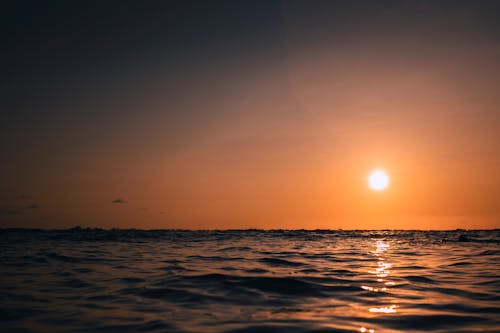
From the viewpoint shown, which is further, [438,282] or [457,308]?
[438,282]

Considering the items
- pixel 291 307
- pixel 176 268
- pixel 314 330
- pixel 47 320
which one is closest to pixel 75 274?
pixel 176 268

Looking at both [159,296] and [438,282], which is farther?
[438,282]

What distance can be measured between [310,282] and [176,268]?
5.77 meters

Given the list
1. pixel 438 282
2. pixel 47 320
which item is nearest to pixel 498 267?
pixel 438 282

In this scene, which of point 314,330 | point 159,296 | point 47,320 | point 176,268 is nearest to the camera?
point 314,330

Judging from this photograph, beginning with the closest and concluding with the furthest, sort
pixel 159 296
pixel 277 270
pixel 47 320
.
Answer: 1. pixel 47 320
2. pixel 159 296
3. pixel 277 270

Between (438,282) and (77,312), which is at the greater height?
(438,282)

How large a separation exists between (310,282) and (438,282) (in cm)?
383

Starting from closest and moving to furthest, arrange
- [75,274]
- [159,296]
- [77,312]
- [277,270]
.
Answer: [77,312]
[159,296]
[75,274]
[277,270]

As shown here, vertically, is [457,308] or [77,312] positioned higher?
[457,308]

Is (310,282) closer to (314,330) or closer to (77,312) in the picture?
(314,330)

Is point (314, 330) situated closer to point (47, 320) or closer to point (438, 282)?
point (47, 320)

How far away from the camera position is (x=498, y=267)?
1549cm

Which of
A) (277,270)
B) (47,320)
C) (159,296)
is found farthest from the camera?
(277,270)
